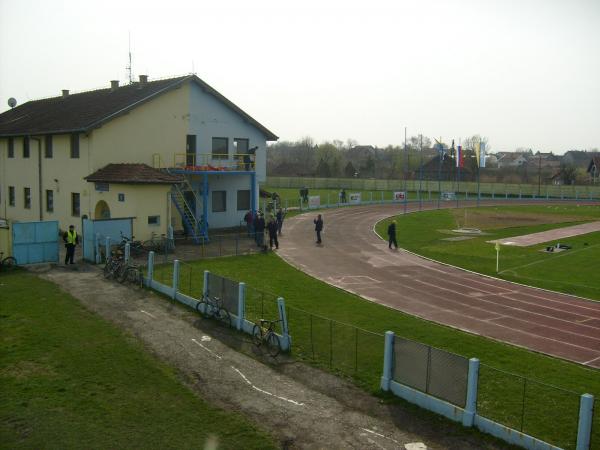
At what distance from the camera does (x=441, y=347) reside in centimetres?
1620

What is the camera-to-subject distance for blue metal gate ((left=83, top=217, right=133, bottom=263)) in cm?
2687

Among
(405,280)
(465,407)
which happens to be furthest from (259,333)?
(405,280)


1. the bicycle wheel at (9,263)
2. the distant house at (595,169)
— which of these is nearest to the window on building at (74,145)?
the bicycle wheel at (9,263)

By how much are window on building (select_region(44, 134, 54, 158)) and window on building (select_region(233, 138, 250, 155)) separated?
36.8 ft

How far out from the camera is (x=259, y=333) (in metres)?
16.3

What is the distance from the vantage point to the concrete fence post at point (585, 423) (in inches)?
389

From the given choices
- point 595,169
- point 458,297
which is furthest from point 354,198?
point 595,169

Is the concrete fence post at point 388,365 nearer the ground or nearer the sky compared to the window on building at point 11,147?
nearer the ground

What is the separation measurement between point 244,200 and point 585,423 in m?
31.5

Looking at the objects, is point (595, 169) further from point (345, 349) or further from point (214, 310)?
point (345, 349)

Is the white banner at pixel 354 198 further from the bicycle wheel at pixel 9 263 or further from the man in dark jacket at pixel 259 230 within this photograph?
the bicycle wheel at pixel 9 263

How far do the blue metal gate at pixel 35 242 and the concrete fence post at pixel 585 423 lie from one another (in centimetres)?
2284

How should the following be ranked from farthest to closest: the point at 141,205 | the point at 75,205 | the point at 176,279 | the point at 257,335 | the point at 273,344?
the point at 75,205 < the point at 141,205 < the point at 176,279 < the point at 257,335 < the point at 273,344

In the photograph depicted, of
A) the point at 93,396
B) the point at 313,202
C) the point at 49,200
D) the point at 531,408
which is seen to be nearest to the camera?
the point at 531,408
